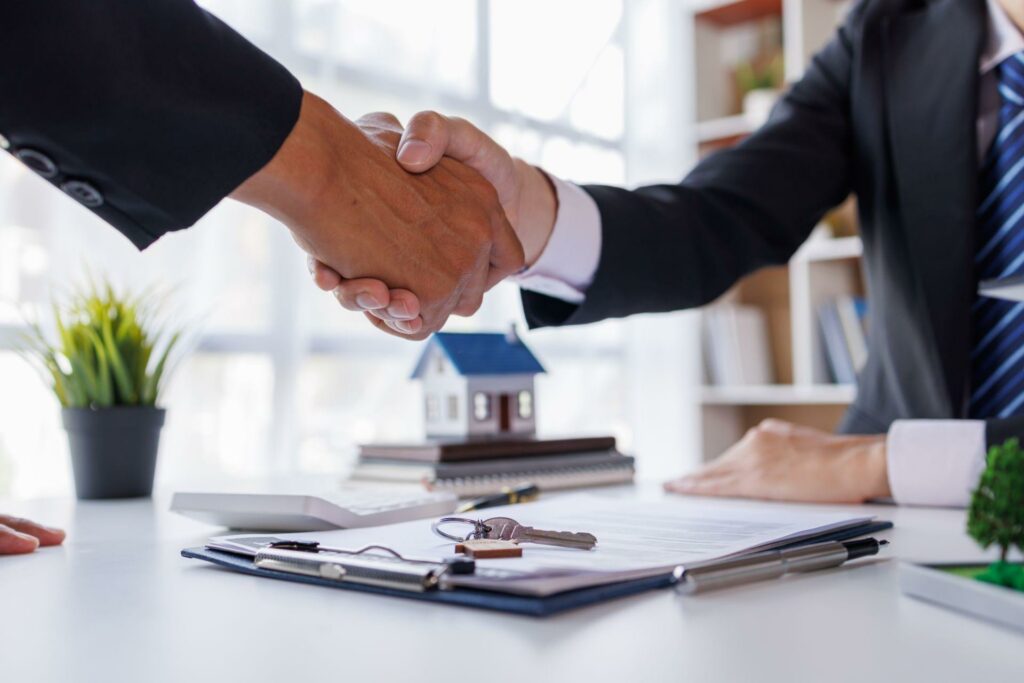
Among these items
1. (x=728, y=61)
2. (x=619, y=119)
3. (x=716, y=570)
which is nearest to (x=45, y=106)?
(x=716, y=570)

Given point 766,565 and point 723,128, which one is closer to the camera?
point 766,565

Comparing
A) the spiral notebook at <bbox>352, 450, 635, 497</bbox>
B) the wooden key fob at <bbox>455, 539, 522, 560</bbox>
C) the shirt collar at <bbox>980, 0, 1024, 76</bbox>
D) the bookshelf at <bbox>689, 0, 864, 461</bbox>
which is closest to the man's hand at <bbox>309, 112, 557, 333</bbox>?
the spiral notebook at <bbox>352, 450, 635, 497</bbox>

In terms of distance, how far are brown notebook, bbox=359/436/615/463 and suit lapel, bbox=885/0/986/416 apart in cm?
57

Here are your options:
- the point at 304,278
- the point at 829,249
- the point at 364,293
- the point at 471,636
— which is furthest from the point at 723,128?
the point at 471,636

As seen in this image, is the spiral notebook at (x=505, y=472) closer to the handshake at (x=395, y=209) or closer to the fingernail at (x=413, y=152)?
the handshake at (x=395, y=209)

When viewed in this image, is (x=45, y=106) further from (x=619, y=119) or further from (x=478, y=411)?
(x=619, y=119)

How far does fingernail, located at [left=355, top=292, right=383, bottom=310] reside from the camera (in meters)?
0.99

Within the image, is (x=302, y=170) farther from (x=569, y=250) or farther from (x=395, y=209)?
(x=569, y=250)

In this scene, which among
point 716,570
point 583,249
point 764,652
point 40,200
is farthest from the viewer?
point 40,200

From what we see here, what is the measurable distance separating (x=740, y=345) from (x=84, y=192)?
A: 2961 millimetres

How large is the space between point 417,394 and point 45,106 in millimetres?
1994

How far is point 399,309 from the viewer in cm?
101

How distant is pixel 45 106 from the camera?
2.35 ft

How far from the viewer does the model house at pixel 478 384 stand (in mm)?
1369
